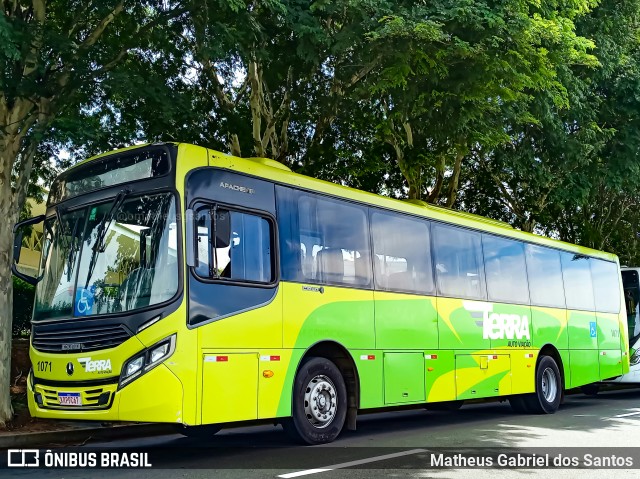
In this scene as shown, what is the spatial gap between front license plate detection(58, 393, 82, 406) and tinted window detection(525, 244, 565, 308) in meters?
9.54

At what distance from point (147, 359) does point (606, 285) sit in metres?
13.4

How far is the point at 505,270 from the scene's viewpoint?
13820 millimetres

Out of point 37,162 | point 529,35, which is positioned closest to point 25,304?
point 37,162

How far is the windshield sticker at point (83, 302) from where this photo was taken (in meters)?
7.91

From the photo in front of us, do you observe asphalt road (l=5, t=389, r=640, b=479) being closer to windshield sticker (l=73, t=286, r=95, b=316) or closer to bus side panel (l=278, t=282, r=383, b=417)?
bus side panel (l=278, t=282, r=383, b=417)

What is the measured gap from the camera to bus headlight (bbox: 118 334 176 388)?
7.35 m

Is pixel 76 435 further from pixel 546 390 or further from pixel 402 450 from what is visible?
pixel 546 390

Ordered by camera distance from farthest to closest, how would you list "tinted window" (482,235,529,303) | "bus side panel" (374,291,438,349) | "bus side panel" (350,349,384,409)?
"tinted window" (482,235,529,303), "bus side panel" (374,291,438,349), "bus side panel" (350,349,384,409)

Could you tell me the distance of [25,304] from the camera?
15.4 metres

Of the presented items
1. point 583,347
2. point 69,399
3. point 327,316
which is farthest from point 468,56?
point 583,347

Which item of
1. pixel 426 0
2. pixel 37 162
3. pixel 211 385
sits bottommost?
pixel 211 385

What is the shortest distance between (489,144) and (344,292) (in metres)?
6.40

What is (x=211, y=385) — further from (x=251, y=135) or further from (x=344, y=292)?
(x=251, y=135)

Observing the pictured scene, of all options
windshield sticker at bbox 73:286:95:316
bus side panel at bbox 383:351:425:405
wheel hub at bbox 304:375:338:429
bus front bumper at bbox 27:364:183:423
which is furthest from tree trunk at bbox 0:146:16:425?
bus side panel at bbox 383:351:425:405
